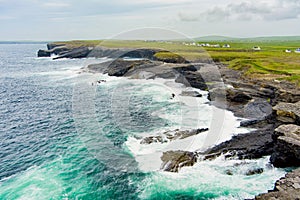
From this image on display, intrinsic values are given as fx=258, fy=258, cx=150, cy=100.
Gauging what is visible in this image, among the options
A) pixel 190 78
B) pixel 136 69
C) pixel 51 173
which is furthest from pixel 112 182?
pixel 136 69

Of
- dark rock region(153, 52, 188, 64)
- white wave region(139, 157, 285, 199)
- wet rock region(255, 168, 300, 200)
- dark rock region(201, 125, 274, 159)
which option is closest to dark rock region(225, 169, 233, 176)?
white wave region(139, 157, 285, 199)

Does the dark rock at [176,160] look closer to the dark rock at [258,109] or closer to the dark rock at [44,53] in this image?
the dark rock at [258,109]

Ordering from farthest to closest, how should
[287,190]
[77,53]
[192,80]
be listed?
[77,53] → [192,80] → [287,190]

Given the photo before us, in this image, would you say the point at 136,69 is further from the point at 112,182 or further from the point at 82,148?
the point at 112,182

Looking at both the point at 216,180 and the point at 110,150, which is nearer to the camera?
the point at 216,180

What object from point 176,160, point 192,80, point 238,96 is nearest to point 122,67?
point 192,80

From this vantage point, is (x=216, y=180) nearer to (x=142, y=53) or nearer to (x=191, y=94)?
(x=191, y=94)

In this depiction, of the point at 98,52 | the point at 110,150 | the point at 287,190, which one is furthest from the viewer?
the point at 98,52
